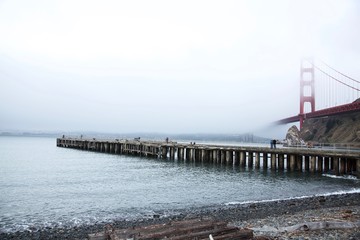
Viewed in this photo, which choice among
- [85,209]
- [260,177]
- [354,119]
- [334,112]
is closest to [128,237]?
[85,209]

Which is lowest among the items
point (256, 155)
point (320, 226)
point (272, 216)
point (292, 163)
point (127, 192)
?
point (127, 192)

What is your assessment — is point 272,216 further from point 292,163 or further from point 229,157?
point 229,157

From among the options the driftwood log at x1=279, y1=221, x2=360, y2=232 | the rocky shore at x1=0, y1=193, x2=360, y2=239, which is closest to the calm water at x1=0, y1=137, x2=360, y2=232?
the rocky shore at x1=0, y1=193, x2=360, y2=239

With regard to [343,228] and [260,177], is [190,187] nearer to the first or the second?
[260,177]

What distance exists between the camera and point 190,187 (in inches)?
894

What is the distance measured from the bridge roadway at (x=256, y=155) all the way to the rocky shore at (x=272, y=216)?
34.9ft

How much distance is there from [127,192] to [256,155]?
21.5 m

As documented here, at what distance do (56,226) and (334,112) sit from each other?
47.7 metres

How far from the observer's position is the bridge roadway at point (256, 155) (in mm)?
28969

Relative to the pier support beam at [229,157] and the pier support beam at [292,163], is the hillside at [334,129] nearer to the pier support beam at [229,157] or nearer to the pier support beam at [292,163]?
the pier support beam at [292,163]

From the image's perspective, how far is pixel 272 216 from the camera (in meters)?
13.7

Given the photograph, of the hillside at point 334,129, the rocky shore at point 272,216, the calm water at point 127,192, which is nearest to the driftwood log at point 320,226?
the rocky shore at point 272,216

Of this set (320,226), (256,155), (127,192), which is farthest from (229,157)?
(320,226)

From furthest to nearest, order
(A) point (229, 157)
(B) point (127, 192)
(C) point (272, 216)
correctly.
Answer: (A) point (229, 157)
(B) point (127, 192)
(C) point (272, 216)
